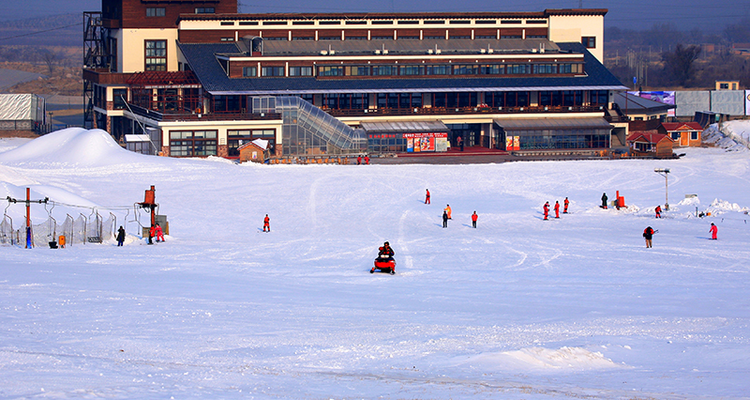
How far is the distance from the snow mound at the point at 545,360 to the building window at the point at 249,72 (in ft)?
237

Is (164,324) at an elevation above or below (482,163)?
below

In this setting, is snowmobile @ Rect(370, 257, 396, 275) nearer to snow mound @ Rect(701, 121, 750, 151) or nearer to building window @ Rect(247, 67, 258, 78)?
building window @ Rect(247, 67, 258, 78)

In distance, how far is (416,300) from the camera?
83.3ft

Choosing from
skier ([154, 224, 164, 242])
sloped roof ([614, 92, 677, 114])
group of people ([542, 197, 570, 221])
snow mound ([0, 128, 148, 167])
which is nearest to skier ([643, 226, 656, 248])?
group of people ([542, 197, 570, 221])

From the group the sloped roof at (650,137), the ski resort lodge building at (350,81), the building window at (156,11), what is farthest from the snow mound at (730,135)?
the building window at (156,11)

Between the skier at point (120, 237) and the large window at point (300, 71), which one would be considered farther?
the large window at point (300, 71)

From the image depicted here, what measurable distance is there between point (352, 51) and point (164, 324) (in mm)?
75033

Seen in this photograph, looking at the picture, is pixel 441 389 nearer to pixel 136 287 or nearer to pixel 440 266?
pixel 136 287

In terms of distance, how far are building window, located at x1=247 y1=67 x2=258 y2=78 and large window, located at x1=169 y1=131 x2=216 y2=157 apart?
11537 millimetres

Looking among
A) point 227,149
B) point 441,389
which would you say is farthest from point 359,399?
point 227,149

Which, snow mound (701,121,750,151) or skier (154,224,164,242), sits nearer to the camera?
skier (154,224,164,242)

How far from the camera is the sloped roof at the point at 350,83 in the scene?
84375 mm

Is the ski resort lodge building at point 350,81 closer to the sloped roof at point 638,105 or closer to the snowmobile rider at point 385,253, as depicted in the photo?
the sloped roof at point 638,105

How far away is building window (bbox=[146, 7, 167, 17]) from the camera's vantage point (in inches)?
3738
